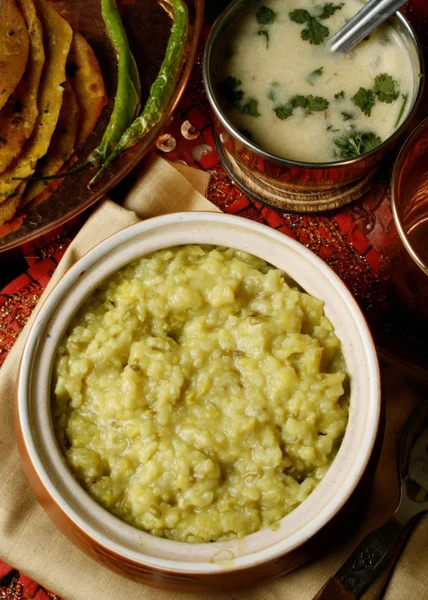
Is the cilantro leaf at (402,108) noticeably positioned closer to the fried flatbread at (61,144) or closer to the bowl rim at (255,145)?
the bowl rim at (255,145)

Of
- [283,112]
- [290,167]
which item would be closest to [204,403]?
[290,167]

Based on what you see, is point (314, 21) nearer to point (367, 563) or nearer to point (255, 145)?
point (255, 145)

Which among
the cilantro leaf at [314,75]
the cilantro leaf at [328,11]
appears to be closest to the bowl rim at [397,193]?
the cilantro leaf at [314,75]

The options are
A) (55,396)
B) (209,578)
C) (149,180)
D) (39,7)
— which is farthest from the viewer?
(39,7)

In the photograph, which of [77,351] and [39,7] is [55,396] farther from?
[39,7]

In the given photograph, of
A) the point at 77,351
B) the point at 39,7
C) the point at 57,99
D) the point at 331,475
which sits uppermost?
the point at 39,7

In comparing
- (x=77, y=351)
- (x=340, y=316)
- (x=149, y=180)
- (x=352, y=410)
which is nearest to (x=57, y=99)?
(x=149, y=180)

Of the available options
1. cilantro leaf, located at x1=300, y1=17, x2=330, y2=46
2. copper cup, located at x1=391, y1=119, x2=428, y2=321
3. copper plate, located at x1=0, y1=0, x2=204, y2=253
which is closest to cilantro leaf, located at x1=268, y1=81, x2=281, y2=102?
cilantro leaf, located at x1=300, y1=17, x2=330, y2=46
